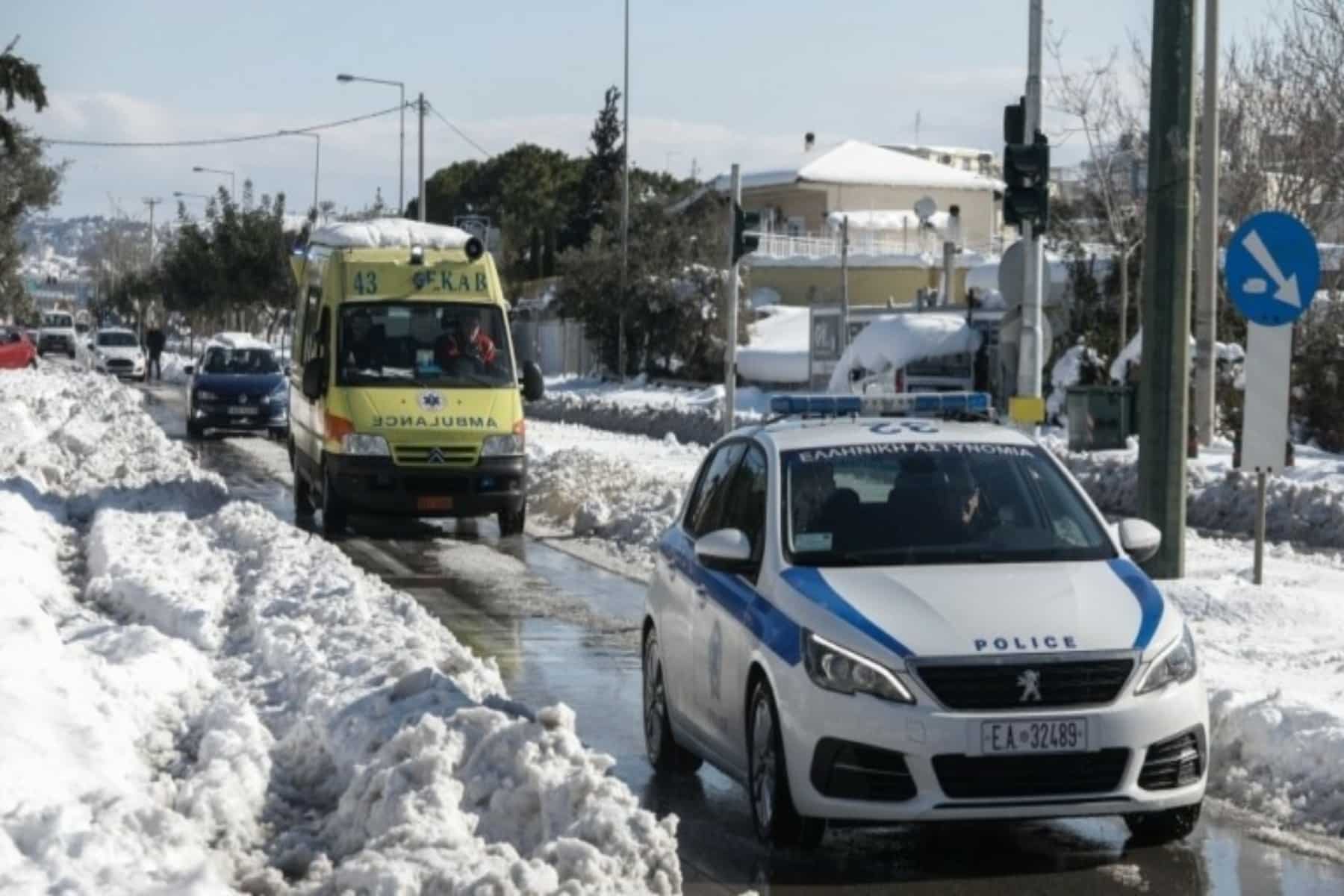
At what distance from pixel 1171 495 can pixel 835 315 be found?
35425mm

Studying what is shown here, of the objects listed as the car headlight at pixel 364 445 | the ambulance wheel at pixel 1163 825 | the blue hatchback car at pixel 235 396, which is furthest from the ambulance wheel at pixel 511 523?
the blue hatchback car at pixel 235 396

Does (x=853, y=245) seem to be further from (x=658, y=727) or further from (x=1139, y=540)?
(x=1139, y=540)

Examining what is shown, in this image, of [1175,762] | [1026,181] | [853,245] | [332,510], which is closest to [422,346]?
[332,510]

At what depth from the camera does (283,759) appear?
30.6ft

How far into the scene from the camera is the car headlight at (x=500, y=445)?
2194 cm

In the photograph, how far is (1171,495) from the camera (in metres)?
15.4

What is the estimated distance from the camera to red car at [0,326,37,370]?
225ft

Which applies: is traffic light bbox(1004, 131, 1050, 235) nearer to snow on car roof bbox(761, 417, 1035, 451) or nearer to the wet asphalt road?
the wet asphalt road

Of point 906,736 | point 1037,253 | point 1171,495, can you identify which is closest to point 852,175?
point 1037,253

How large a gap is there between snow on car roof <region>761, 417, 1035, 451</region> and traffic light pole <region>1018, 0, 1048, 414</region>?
45.0 feet

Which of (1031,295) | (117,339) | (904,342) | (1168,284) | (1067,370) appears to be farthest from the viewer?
(117,339)

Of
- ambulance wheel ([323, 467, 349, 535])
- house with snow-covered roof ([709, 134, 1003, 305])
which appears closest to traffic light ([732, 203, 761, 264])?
ambulance wheel ([323, 467, 349, 535])

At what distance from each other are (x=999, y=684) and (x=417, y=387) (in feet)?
47.6

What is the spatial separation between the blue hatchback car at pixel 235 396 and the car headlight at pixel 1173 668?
33.5 meters
